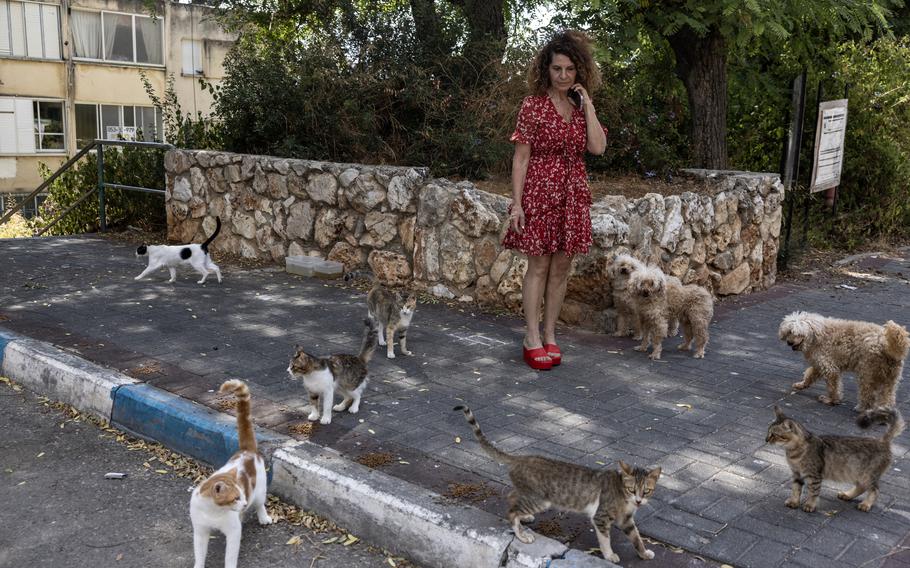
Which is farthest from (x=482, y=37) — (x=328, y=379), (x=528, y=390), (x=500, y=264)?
(x=328, y=379)

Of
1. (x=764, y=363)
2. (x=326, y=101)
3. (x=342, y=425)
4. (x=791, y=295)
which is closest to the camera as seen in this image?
(x=342, y=425)

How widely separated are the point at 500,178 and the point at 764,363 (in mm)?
3942

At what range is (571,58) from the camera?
19.6 feet

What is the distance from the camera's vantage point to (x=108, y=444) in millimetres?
4977

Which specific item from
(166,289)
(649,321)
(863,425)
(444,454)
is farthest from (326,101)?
(863,425)

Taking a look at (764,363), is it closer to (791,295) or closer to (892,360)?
(892,360)

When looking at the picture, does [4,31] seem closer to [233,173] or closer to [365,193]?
[233,173]

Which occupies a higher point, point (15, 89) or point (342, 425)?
point (15, 89)

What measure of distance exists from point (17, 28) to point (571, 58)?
26.8 metres

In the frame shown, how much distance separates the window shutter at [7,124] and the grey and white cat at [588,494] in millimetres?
28905

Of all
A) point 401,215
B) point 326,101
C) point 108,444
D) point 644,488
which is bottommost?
point 108,444

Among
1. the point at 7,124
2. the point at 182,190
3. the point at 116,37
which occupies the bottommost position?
the point at 182,190

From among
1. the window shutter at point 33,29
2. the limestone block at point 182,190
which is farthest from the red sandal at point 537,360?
the window shutter at point 33,29

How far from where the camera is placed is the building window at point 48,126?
28.3 m
